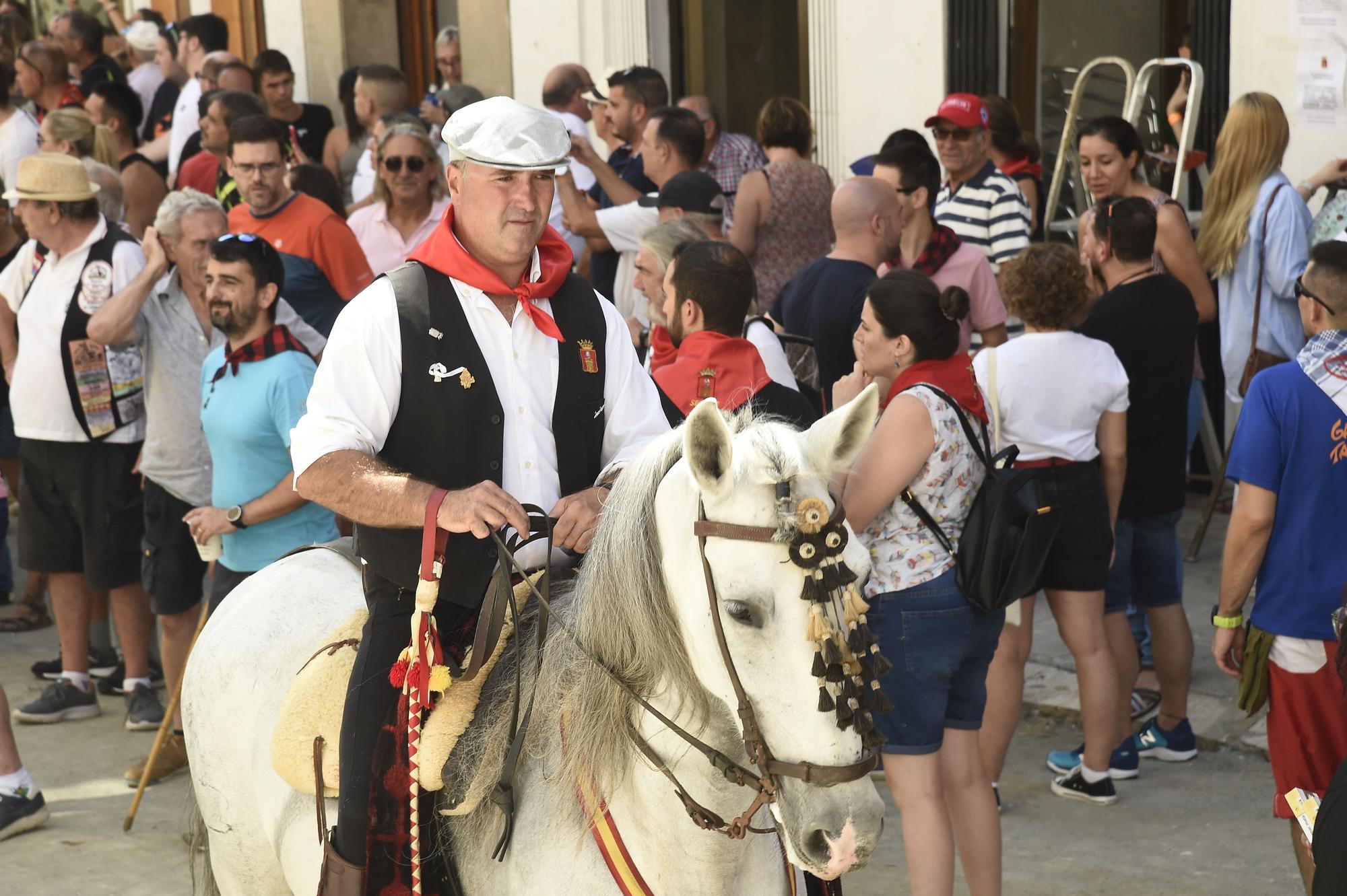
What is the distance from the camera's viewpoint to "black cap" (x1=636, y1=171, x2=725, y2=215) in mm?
6730

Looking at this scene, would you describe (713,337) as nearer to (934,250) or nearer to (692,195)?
(934,250)

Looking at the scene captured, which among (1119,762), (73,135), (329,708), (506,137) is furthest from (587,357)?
(73,135)

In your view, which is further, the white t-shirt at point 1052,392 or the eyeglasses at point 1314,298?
the white t-shirt at point 1052,392

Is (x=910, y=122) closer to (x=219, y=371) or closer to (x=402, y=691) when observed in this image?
(x=219, y=371)

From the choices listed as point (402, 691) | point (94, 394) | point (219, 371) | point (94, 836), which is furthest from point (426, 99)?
point (402, 691)

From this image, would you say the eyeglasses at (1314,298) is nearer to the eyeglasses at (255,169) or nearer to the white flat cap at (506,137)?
the white flat cap at (506,137)

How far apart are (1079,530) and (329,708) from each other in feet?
9.65

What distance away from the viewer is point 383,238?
25.8ft

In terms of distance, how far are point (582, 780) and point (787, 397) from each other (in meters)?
2.32

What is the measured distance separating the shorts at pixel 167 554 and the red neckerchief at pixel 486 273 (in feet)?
11.3

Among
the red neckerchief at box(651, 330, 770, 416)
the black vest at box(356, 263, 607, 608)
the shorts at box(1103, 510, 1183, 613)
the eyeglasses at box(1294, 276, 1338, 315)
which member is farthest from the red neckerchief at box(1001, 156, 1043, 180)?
the black vest at box(356, 263, 607, 608)

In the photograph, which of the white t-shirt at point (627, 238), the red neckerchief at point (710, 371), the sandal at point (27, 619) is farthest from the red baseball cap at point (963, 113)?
the sandal at point (27, 619)

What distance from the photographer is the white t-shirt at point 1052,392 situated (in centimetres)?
525

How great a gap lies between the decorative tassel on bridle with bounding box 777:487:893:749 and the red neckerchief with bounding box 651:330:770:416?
2195 millimetres
